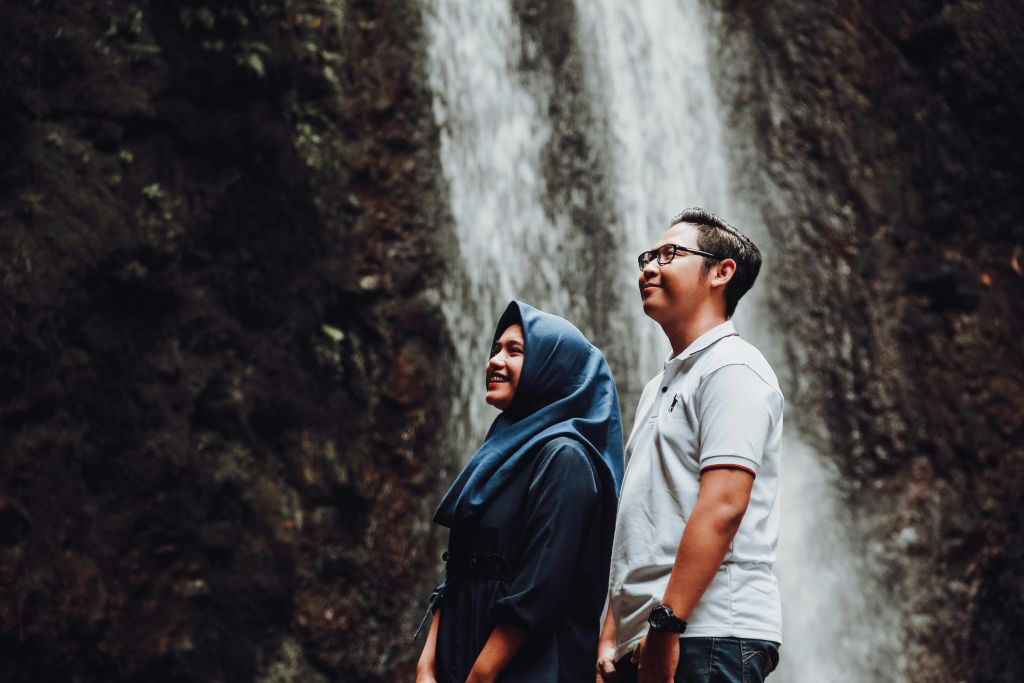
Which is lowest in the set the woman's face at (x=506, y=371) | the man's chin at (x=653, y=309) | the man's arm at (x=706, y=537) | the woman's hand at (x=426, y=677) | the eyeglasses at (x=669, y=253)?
the woman's hand at (x=426, y=677)

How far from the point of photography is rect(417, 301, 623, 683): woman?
2305 millimetres

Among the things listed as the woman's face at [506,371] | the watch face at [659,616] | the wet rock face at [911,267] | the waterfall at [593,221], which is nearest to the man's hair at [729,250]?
the woman's face at [506,371]

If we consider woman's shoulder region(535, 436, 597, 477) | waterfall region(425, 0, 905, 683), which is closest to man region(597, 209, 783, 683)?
woman's shoulder region(535, 436, 597, 477)

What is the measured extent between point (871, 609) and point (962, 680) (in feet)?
2.62

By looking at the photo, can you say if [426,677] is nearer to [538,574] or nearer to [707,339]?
[538,574]

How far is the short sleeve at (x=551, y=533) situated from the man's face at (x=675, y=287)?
37 cm

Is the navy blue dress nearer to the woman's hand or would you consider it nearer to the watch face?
the woman's hand

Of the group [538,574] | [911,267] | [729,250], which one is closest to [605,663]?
[538,574]

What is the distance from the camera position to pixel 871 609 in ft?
23.9

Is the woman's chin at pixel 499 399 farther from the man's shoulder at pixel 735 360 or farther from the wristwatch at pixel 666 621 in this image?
the wristwatch at pixel 666 621

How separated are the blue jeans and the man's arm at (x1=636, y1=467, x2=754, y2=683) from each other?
0.03 meters

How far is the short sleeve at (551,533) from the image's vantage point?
2.28m

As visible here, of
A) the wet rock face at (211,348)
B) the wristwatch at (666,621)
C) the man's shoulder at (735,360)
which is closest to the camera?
the wristwatch at (666,621)

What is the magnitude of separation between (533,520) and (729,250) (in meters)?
0.76
